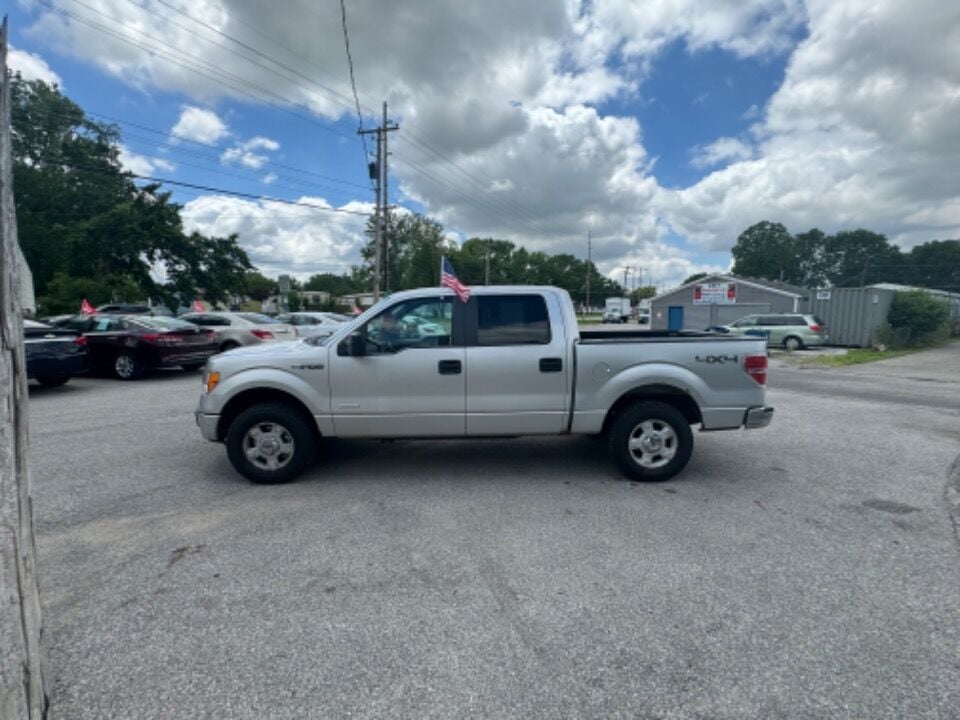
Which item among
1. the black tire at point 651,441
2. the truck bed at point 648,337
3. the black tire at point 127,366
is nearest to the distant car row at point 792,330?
the truck bed at point 648,337

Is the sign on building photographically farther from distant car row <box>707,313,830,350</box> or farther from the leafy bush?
distant car row <box>707,313,830,350</box>

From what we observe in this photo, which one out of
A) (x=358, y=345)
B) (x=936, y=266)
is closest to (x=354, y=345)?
(x=358, y=345)

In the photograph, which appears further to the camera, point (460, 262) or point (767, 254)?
point (767, 254)

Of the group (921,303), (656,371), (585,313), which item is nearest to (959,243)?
(585,313)

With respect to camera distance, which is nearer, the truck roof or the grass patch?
the truck roof

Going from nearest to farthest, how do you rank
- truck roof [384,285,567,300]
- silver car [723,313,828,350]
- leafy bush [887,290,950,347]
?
truck roof [384,285,567,300] < silver car [723,313,828,350] < leafy bush [887,290,950,347]

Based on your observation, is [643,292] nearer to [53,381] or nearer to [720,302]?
[720,302]

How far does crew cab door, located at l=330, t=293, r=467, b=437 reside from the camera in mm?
4512

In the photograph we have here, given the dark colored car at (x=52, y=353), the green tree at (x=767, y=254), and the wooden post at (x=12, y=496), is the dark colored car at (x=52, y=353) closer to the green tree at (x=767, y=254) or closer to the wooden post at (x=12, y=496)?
the wooden post at (x=12, y=496)

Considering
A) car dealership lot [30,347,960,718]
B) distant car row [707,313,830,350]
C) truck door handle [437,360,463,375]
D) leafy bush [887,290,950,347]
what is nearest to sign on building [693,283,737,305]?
leafy bush [887,290,950,347]

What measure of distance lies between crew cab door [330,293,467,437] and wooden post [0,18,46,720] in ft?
8.79

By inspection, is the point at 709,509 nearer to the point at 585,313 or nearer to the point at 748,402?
the point at 748,402

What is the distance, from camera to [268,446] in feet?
14.9

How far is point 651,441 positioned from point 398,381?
2.44m
